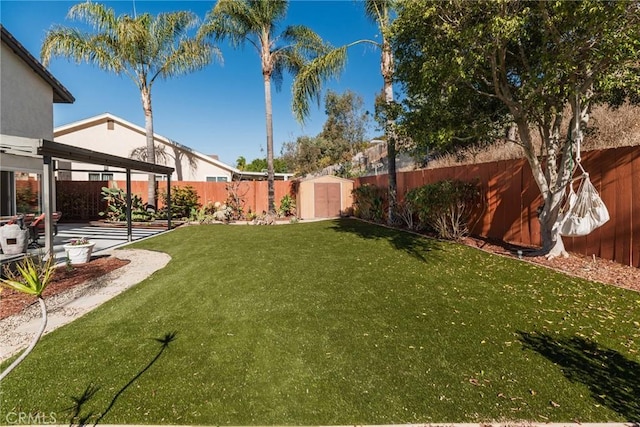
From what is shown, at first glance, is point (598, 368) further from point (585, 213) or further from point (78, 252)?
point (78, 252)

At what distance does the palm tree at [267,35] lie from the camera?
13633 mm

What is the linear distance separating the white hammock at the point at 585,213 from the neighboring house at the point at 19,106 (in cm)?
1419

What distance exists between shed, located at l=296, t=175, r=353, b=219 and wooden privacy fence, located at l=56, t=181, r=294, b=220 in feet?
4.00

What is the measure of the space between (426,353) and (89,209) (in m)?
18.4

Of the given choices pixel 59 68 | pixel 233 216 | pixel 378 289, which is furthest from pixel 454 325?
pixel 59 68

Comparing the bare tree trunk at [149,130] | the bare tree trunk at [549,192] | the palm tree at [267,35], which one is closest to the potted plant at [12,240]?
the bare tree trunk at [149,130]

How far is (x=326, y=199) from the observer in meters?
17.0

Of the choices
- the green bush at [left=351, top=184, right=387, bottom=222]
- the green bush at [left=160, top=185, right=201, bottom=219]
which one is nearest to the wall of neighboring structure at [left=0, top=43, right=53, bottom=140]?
the green bush at [left=160, top=185, right=201, bottom=219]

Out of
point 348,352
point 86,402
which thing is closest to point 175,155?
point 86,402

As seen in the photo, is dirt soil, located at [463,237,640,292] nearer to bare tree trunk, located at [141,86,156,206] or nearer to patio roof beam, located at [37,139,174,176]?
patio roof beam, located at [37,139,174,176]

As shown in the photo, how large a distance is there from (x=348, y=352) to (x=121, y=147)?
19537 millimetres

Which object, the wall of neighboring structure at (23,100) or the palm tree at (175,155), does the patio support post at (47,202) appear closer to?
the wall of neighboring structure at (23,100)

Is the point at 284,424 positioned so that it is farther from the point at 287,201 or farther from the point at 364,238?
the point at 287,201

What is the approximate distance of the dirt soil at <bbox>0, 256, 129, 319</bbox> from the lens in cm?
472
